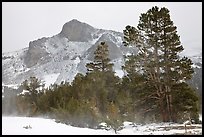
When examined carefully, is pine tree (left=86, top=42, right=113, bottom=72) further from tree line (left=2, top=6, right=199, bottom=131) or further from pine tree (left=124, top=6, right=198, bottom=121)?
pine tree (left=124, top=6, right=198, bottom=121)

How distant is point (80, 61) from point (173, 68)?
5862 inches

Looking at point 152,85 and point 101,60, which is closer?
point 152,85

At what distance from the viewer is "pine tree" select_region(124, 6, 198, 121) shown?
72.4 ft

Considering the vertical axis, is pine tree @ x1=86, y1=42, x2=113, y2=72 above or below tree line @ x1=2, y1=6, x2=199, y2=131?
above

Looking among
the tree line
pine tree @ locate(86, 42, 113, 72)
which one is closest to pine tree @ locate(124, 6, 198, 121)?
the tree line

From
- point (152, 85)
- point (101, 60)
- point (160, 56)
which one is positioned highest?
point (101, 60)

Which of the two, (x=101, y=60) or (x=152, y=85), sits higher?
(x=101, y=60)

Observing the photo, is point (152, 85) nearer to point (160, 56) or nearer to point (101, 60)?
point (160, 56)

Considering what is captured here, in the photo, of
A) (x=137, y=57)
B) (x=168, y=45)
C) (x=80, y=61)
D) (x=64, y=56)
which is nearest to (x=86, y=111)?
(x=137, y=57)

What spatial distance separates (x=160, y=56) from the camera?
74.4 ft

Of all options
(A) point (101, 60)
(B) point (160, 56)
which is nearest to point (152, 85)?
(B) point (160, 56)

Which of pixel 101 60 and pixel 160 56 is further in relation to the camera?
pixel 101 60

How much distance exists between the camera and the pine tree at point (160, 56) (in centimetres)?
2206

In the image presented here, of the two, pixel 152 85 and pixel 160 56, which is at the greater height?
pixel 160 56
